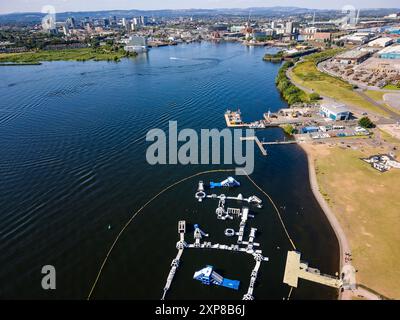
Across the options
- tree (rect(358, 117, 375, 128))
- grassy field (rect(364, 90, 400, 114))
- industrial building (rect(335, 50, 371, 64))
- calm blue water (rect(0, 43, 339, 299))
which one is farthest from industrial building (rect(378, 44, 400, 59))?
tree (rect(358, 117, 375, 128))

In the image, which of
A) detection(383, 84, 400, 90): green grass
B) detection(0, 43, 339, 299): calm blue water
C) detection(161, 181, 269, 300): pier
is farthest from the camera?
detection(383, 84, 400, 90): green grass

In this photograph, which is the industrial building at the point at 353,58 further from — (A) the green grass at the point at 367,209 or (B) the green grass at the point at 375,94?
(A) the green grass at the point at 367,209

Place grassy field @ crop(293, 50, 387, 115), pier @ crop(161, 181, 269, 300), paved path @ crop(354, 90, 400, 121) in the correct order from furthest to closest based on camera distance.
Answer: grassy field @ crop(293, 50, 387, 115), paved path @ crop(354, 90, 400, 121), pier @ crop(161, 181, 269, 300)

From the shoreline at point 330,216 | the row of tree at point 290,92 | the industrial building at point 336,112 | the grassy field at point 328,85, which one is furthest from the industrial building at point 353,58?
the shoreline at point 330,216

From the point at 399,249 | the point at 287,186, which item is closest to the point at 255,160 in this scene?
the point at 287,186

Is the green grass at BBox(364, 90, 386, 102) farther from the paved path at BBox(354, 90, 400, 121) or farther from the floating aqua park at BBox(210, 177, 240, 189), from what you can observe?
the floating aqua park at BBox(210, 177, 240, 189)
